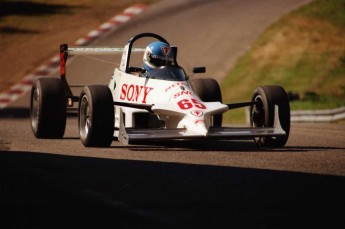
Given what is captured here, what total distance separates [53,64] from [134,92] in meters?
19.6

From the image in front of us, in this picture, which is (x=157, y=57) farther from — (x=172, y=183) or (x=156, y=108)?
(x=172, y=183)

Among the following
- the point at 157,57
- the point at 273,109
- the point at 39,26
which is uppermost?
the point at 39,26

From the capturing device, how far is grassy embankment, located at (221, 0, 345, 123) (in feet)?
86.8

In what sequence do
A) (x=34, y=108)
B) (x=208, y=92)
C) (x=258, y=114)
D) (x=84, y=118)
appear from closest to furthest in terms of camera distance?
(x=84, y=118) → (x=258, y=114) → (x=208, y=92) → (x=34, y=108)

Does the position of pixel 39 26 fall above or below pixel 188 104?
above

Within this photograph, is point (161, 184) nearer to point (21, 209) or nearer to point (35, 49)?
point (21, 209)

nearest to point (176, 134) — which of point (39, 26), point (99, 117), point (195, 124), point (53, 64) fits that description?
point (195, 124)

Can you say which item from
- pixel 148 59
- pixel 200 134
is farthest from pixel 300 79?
pixel 200 134

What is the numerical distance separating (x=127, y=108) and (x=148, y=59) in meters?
0.76

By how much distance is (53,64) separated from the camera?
108ft

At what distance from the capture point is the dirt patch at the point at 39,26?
3362cm

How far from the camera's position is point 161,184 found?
29.3 ft

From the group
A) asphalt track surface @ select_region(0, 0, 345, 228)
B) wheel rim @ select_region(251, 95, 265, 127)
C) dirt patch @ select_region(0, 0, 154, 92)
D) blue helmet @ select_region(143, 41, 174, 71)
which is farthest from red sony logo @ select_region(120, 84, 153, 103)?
dirt patch @ select_region(0, 0, 154, 92)

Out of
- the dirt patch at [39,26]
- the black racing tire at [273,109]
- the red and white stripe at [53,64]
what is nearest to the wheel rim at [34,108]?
the black racing tire at [273,109]
